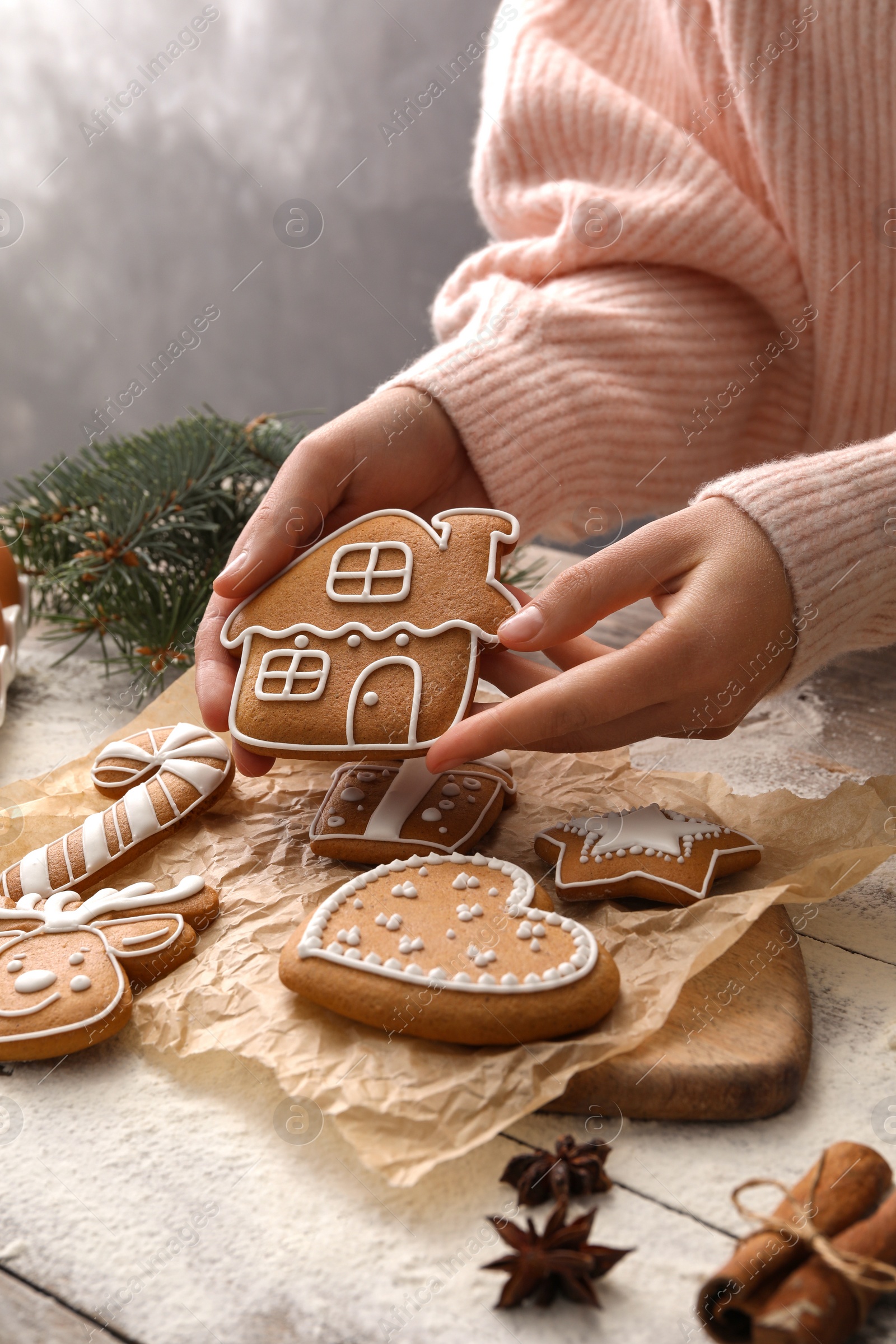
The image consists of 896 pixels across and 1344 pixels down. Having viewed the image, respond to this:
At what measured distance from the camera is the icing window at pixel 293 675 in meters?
1.09

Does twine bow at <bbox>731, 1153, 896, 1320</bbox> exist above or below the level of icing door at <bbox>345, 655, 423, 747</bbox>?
below

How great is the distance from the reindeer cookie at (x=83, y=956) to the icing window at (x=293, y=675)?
8.3 inches

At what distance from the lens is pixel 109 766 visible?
1.22m

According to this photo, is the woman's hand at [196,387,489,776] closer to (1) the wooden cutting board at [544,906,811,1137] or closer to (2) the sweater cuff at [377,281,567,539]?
(2) the sweater cuff at [377,281,567,539]

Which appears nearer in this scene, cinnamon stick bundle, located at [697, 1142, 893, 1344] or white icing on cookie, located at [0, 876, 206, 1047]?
cinnamon stick bundle, located at [697, 1142, 893, 1344]

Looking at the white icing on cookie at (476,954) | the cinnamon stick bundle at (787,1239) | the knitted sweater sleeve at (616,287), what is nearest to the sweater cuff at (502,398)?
the knitted sweater sleeve at (616,287)

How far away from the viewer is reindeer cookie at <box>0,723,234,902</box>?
107cm

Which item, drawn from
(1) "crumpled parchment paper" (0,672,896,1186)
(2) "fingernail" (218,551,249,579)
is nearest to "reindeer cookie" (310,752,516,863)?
(1) "crumpled parchment paper" (0,672,896,1186)

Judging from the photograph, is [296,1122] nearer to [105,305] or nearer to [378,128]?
[378,128]

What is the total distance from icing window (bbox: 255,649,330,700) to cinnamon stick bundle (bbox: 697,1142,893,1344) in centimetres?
63

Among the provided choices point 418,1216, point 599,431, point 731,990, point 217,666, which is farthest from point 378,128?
point 418,1216

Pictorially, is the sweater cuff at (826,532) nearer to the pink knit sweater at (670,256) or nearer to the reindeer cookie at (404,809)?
the pink knit sweater at (670,256)

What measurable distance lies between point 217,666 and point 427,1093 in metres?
0.56

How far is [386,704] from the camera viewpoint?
105 centimetres
